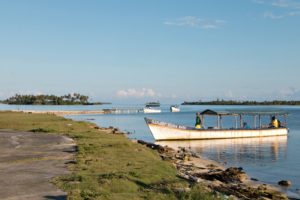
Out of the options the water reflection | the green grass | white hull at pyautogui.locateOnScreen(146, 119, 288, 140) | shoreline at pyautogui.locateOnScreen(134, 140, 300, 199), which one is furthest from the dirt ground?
white hull at pyautogui.locateOnScreen(146, 119, 288, 140)

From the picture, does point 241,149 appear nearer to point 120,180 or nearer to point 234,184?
point 234,184

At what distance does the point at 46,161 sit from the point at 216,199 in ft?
32.8

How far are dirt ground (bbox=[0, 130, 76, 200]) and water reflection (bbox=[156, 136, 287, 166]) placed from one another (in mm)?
14121

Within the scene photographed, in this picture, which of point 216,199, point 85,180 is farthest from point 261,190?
point 85,180

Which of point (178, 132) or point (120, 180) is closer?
point (120, 180)

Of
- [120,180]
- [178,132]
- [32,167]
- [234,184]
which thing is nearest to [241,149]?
[178,132]

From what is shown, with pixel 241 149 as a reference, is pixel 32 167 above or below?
above

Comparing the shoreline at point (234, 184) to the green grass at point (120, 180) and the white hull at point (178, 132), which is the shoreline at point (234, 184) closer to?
the green grass at point (120, 180)

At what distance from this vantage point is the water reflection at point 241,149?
3391 cm

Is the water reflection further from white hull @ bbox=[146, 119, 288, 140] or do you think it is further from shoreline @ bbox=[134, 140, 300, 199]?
shoreline @ bbox=[134, 140, 300, 199]

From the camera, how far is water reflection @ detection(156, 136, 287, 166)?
111 ft

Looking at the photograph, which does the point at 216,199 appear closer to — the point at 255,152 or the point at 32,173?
the point at 32,173

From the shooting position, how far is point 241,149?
41438mm

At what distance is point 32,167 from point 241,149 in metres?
27.6
